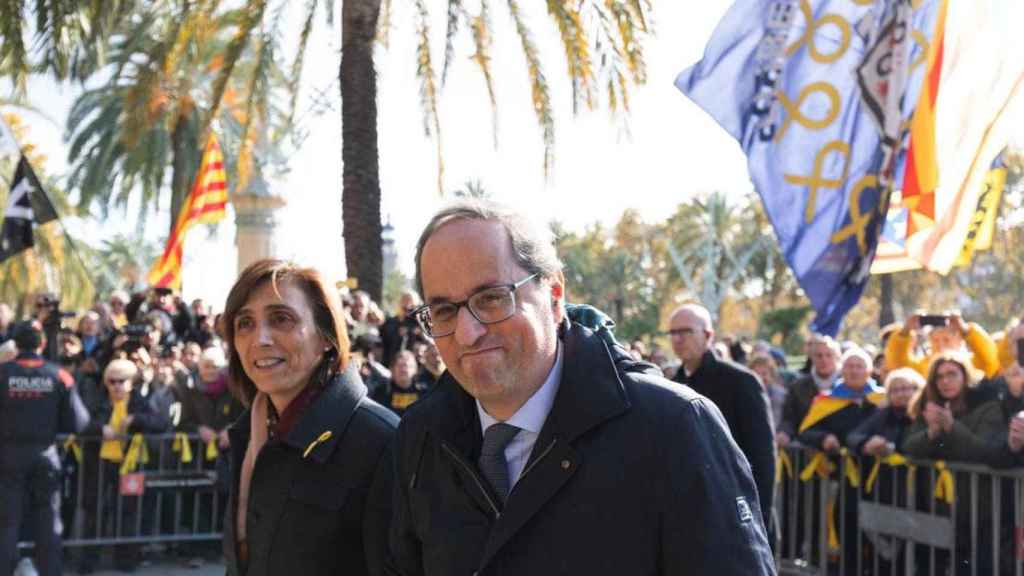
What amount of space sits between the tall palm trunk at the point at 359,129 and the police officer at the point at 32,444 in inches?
145

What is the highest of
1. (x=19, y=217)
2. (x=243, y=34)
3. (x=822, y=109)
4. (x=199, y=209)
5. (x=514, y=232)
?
(x=243, y=34)

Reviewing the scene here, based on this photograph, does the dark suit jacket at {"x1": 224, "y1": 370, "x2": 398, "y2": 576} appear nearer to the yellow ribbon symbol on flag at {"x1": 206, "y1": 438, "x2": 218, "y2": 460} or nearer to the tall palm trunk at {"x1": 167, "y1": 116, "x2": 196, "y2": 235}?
the yellow ribbon symbol on flag at {"x1": 206, "y1": 438, "x2": 218, "y2": 460}

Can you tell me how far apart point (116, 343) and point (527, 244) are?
997 cm

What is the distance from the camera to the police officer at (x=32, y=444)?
8.57 m

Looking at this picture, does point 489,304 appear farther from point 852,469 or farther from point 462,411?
point 852,469

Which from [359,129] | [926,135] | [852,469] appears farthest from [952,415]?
[359,129]

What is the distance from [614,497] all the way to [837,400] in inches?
275

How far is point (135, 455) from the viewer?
34.0 feet

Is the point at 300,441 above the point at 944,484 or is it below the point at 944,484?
above

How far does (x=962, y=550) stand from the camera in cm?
733

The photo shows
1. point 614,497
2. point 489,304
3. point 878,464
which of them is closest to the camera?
point 614,497

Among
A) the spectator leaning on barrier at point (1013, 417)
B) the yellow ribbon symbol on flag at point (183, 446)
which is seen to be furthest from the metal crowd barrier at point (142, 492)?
the spectator leaning on barrier at point (1013, 417)

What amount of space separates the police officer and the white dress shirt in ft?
22.7

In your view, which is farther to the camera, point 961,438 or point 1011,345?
point 1011,345
